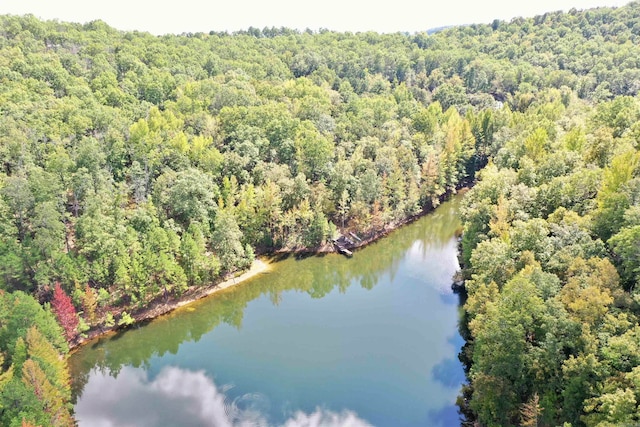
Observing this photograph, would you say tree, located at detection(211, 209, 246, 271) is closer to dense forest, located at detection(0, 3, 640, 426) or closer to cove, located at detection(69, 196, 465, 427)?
dense forest, located at detection(0, 3, 640, 426)

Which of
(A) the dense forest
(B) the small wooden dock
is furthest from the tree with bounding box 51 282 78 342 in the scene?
(B) the small wooden dock

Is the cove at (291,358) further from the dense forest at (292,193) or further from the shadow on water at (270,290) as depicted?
the dense forest at (292,193)

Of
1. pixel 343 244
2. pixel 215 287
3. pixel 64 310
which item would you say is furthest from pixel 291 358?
pixel 343 244

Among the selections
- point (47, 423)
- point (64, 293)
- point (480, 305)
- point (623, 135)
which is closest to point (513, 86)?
point (623, 135)

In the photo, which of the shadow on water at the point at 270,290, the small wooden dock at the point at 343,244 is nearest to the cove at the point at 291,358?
the shadow on water at the point at 270,290

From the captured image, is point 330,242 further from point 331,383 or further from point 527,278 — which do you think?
point 527,278

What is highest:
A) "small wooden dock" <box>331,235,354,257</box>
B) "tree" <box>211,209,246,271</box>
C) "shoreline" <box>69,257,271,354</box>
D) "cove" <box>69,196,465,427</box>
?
"tree" <box>211,209,246,271</box>

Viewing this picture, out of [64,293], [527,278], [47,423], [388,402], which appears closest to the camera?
[47,423]
